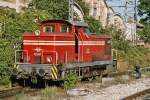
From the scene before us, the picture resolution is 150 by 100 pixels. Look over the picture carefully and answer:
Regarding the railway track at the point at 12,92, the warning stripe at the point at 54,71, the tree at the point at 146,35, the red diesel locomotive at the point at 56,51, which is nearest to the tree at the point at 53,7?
the red diesel locomotive at the point at 56,51

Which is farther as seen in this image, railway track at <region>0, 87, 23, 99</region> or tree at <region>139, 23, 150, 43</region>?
tree at <region>139, 23, 150, 43</region>

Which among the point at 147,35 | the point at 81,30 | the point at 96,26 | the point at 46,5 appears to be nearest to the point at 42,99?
the point at 81,30

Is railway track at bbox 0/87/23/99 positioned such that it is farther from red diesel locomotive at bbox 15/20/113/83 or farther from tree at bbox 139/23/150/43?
tree at bbox 139/23/150/43

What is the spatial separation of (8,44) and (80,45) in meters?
3.42

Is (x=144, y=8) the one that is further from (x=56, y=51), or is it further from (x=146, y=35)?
(x=56, y=51)

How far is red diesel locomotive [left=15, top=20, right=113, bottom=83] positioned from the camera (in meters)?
18.6

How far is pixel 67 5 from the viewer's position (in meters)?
34.7

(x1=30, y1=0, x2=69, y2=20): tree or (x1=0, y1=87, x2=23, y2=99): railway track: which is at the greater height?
(x1=30, y1=0, x2=69, y2=20): tree

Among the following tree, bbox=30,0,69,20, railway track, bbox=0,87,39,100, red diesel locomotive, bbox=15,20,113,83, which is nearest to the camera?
railway track, bbox=0,87,39,100

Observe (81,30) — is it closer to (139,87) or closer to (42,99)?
(139,87)

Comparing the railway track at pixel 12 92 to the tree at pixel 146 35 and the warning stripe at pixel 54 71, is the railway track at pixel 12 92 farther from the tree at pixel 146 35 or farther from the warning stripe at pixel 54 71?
the tree at pixel 146 35

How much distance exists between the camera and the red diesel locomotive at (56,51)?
18.6 m

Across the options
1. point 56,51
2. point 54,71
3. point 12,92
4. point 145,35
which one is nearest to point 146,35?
point 145,35

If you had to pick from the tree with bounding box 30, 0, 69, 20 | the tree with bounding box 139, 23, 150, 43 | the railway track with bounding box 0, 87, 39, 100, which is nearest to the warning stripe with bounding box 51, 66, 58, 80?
the railway track with bounding box 0, 87, 39, 100
